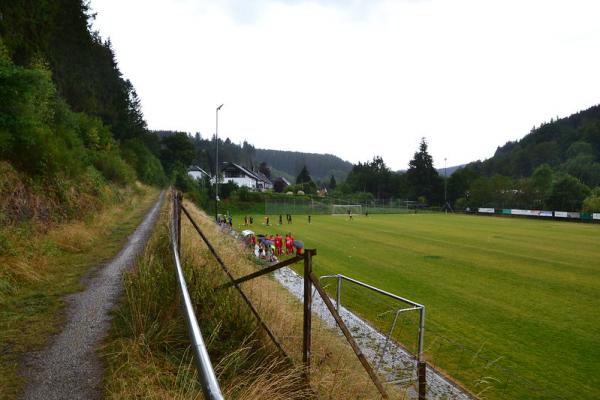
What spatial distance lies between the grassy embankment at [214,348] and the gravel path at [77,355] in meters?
0.19

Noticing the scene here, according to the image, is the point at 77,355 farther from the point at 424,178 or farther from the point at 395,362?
the point at 424,178

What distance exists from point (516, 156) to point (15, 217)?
164722 millimetres

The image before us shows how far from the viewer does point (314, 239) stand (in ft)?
96.6

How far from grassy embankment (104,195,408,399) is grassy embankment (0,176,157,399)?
0.94m

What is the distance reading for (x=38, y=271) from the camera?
807 centimetres

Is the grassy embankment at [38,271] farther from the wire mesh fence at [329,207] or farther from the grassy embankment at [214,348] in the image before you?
the wire mesh fence at [329,207]

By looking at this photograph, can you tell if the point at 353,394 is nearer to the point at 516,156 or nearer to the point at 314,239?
the point at 314,239

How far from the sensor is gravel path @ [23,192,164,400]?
3.88 meters

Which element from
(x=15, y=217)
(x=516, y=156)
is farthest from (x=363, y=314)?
(x=516, y=156)

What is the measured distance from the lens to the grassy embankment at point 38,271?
16.1 ft

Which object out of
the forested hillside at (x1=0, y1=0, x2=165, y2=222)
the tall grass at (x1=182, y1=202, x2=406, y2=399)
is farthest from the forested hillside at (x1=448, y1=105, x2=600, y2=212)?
the tall grass at (x1=182, y1=202, x2=406, y2=399)

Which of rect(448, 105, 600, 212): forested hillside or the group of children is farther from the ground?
rect(448, 105, 600, 212): forested hillside

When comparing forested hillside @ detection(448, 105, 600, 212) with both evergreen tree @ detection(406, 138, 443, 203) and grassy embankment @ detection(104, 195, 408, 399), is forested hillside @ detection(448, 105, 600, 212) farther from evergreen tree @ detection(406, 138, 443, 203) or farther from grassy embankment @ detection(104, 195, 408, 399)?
grassy embankment @ detection(104, 195, 408, 399)

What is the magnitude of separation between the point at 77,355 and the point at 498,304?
40.7ft
